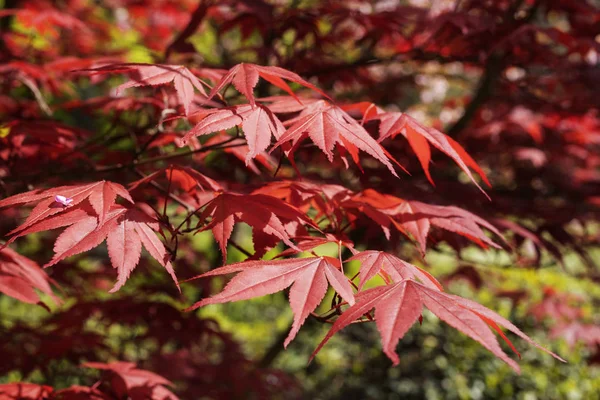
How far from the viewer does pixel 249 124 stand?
117 cm

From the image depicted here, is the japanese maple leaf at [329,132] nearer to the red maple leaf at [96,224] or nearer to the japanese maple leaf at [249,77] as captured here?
the japanese maple leaf at [249,77]

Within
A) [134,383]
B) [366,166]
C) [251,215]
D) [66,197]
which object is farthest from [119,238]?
[366,166]

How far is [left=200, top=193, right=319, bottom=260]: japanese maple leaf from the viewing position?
1138 millimetres

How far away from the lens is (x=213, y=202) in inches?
47.7

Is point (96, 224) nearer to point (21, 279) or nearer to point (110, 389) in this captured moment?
point (21, 279)

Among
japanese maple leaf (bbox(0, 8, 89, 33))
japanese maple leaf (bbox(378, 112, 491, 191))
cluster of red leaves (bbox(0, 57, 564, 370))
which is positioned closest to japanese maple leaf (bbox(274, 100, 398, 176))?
cluster of red leaves (bbox(0, 57, 564, 370))

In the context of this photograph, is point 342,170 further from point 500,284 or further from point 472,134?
point 500,284

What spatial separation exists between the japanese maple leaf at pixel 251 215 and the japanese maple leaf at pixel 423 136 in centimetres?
30

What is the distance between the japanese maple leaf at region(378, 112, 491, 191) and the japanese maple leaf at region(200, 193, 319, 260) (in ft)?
0.99

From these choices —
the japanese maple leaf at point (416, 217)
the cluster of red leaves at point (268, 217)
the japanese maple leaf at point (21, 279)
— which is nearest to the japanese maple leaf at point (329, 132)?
the cluster of red leaves at point (268, 217)

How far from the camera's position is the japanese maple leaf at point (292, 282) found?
0.93 m

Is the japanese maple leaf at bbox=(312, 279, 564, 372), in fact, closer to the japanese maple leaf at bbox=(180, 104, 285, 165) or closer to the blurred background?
the japanese maple leaf at bbox=(180, 104, 285, 165)

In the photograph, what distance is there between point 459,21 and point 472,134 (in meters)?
1.23

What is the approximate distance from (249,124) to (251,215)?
0.65 feet
